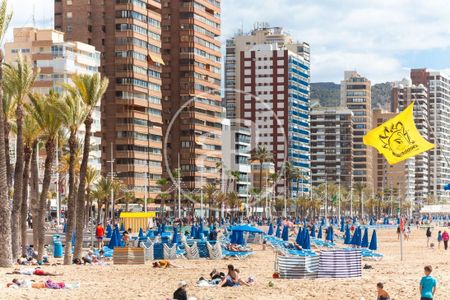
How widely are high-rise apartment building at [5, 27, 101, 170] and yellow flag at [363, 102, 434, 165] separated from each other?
78.7 m

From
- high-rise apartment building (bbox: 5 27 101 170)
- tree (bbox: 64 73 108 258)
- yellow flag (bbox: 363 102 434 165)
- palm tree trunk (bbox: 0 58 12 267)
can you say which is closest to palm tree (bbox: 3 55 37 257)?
tree (bbox: 64 73 108 258)

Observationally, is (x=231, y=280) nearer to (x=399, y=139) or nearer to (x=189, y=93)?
(x=399, y=139)

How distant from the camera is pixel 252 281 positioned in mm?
32594

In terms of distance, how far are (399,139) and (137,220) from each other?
49396 millimetres

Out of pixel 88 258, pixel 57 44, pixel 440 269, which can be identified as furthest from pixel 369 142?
pixel 57 44

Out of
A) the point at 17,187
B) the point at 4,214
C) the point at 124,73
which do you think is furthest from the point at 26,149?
the point at 124,73

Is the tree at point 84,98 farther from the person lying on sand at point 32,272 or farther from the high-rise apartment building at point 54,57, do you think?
the high-rise apartment building at point 54,57

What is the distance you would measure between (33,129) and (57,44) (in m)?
74.5

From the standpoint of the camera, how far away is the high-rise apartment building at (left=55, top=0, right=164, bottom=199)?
129m

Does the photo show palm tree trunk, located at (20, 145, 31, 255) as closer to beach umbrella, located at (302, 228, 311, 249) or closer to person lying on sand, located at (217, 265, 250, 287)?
beach umbrella, located at (302, 228, 311, 249)

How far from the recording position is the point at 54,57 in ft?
388

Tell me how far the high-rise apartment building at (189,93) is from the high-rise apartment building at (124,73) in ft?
38.9

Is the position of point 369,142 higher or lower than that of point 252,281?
higher

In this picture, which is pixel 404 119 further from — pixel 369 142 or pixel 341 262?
pixel 341 262
